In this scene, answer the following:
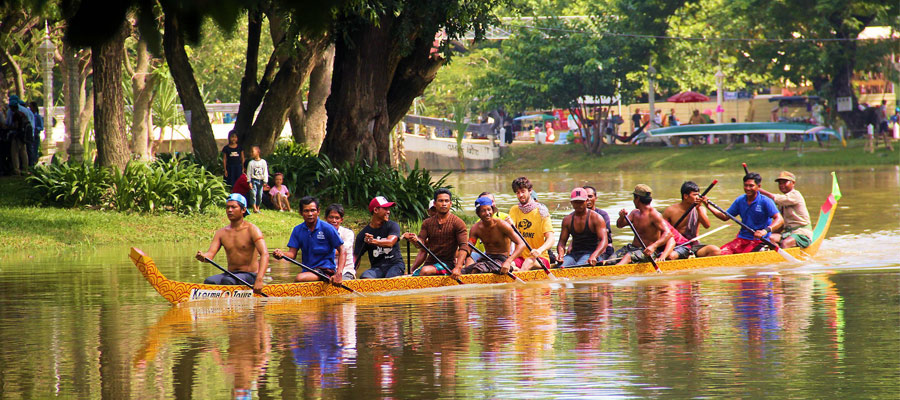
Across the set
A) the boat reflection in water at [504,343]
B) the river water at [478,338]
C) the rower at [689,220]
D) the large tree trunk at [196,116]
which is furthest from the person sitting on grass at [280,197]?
the boat reflection in water at [504,343]

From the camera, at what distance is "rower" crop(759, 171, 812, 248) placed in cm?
1738

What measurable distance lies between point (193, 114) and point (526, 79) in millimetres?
30114

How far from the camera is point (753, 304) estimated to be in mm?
12984

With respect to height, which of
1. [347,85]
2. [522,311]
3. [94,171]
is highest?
[347,85]

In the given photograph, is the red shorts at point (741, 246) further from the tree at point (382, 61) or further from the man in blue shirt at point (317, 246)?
the tree at point (382, 61)

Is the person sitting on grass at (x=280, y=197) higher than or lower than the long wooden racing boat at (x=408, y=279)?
higher

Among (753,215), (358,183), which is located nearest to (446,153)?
(358,183)

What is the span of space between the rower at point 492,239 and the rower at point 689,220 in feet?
8.39

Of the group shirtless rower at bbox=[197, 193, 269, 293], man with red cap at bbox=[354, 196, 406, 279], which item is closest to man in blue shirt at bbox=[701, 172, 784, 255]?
man with red cap at bbox=[354, 196, 406, 279]

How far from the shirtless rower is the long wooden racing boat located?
193mm

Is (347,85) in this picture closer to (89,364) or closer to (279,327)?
(279,327)

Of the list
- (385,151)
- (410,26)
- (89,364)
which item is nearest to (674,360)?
(89,364)

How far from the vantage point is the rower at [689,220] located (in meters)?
16.5

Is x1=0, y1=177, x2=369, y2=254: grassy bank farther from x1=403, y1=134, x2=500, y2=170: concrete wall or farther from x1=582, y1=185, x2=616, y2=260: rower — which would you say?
x1=403, y1=134, x2=500, y2=170: concrete wall
